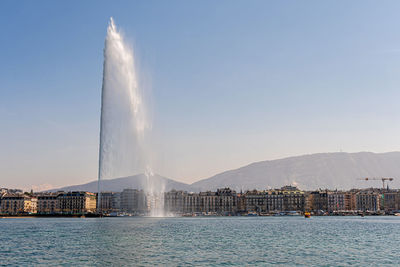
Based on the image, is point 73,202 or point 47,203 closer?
point 73,202

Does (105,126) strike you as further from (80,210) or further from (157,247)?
(80,210)

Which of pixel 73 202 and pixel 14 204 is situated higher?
pixel 73 202

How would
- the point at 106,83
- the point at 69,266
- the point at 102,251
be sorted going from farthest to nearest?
the point at 106,83 → the point at 102,251 → the point at 69,266

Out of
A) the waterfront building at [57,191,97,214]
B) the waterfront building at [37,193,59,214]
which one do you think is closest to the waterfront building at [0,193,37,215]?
the waterfront building at [37,193,59,214]

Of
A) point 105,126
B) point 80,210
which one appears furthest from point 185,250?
point 80,210

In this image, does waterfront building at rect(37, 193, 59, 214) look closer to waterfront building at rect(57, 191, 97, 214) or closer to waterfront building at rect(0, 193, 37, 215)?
waterfront building at rect(57, 191, 97, 214)

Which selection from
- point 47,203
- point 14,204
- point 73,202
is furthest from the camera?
point 47,203

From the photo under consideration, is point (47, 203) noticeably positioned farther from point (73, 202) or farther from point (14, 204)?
point (14, 204)

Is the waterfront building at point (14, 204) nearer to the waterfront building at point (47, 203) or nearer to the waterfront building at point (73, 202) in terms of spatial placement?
the waterfront building at point (47, 203)

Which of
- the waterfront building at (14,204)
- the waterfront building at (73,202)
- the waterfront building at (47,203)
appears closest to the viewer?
the waterfront building at (14,204)

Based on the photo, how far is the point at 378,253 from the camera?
3925 centimetres

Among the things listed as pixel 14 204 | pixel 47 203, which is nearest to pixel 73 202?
pixel 47 203

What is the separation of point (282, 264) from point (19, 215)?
149067mm

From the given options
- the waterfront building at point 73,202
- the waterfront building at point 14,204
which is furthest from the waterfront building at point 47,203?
the waterfront building at point 14,204
